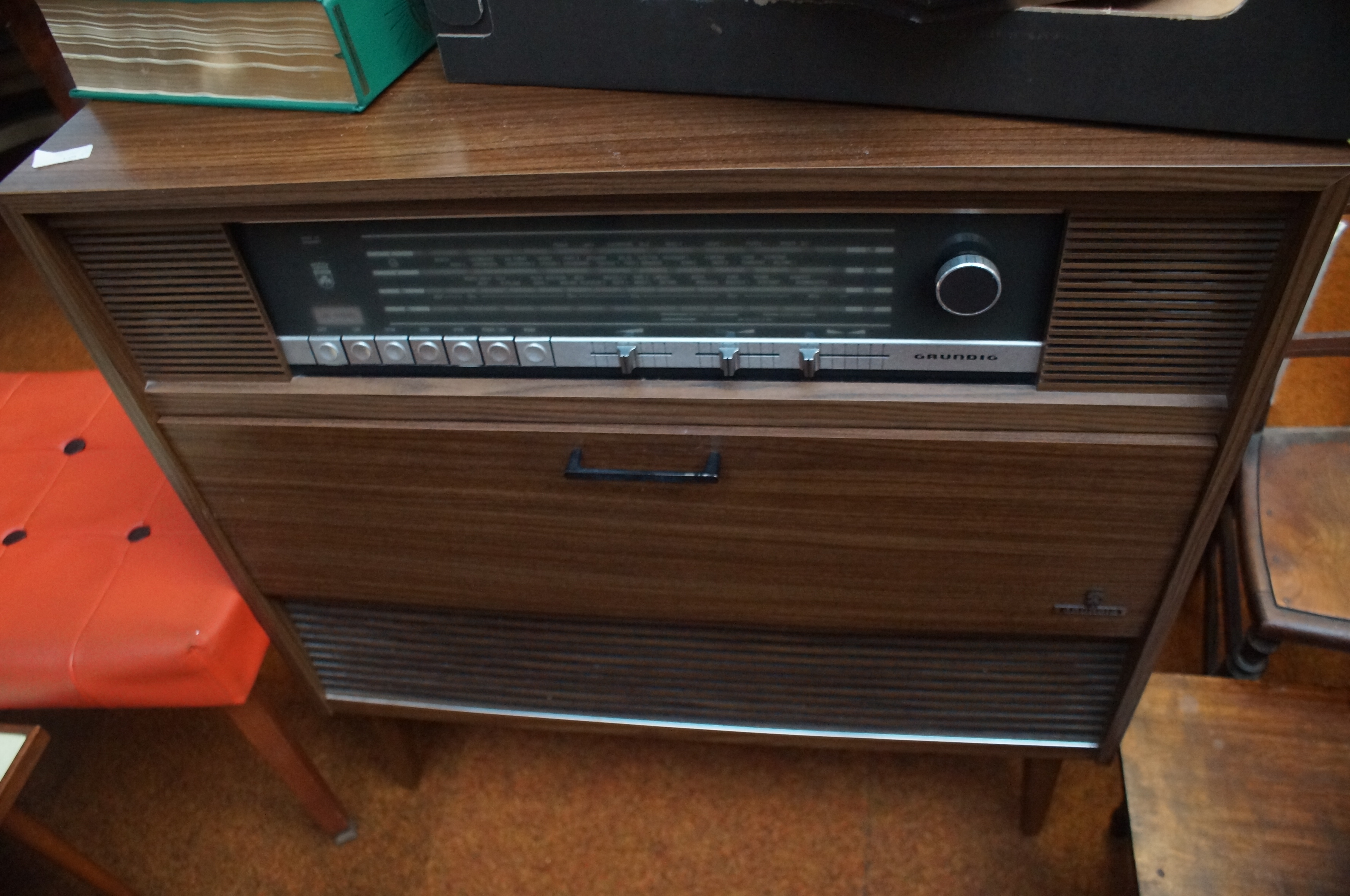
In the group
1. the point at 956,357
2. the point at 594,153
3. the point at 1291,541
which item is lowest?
the point at 1291,541

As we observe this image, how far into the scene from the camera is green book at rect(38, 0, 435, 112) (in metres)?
0.57

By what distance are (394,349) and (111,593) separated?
0.41 metres

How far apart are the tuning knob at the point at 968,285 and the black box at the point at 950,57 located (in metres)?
0.08

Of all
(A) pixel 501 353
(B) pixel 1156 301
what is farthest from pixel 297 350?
(B) pixel 1156 301

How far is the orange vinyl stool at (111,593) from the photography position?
0.78 metres

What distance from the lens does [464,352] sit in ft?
2.05

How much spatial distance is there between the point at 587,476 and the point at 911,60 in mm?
326

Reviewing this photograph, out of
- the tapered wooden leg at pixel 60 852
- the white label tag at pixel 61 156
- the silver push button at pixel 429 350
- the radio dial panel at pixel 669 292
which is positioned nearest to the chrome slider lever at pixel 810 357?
the radio dial panel at pixel 669 292

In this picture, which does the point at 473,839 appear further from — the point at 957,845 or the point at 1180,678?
the point at 1180,678

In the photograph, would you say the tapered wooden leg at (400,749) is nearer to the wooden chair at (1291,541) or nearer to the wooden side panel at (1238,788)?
the wooden side panel at (1238,788)

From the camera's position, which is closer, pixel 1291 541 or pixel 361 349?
pixel 361 349

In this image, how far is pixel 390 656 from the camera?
880mm

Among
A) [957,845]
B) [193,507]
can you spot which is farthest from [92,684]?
[957,845]

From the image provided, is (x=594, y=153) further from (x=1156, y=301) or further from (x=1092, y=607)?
(x=1092, y=607)
